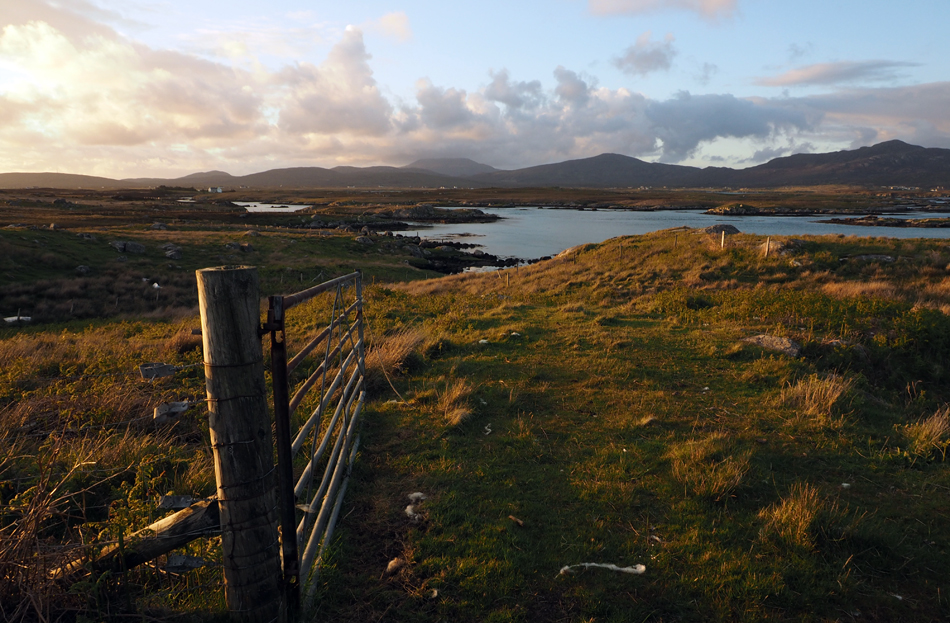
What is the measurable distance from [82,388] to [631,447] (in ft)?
25.6

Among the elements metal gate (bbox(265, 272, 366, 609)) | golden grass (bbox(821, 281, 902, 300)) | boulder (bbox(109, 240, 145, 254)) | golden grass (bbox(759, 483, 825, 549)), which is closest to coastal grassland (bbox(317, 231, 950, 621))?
golden grass (bbox(759, 483, 825, 549))

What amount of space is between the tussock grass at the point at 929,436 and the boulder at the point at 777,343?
2749mm

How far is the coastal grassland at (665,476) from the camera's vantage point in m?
3.55

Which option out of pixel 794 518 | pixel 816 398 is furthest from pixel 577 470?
pixel 816 398

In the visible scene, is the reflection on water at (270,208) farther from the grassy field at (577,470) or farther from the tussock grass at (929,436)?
the tussock grass at (929,436)

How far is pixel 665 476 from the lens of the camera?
5.12 m

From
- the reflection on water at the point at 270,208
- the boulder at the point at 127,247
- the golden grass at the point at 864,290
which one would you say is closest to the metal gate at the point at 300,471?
the golden grass at the point at 864,290

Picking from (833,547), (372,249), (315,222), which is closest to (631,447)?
(833,547)

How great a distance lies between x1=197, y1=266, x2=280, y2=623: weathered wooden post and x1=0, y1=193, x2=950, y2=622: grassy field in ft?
1.08

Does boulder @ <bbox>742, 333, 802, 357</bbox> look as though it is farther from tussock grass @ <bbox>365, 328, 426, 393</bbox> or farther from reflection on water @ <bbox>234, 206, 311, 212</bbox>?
reflection on water @ <bbox>234, 206, 311, 212</bbox>

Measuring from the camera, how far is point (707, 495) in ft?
15.4

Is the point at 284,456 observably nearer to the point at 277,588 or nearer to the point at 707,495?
the point at 277,588

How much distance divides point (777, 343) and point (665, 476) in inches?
235

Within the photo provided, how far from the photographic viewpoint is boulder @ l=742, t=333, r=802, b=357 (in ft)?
29.7
